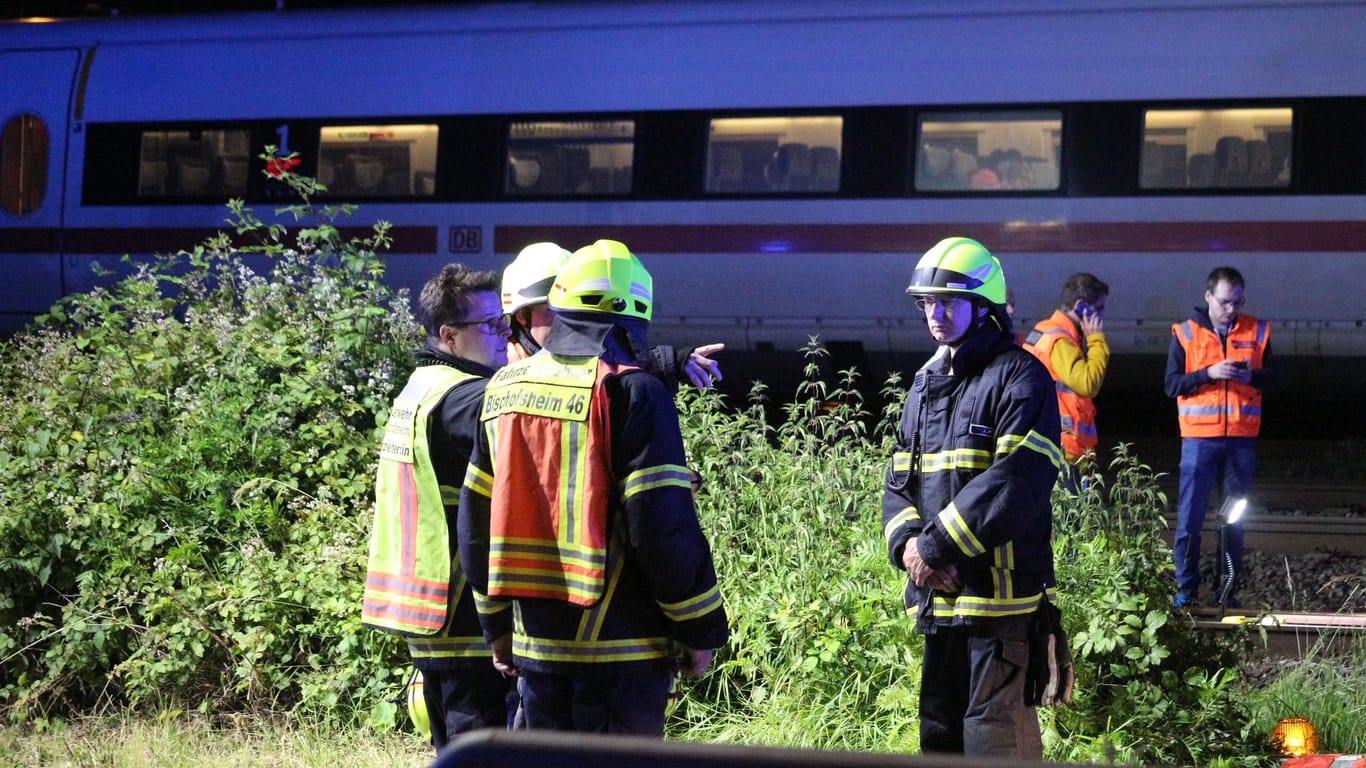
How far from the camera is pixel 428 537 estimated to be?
12.7ft

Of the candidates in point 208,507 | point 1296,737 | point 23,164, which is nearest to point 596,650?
point 1296,737

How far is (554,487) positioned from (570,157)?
913 centimetres

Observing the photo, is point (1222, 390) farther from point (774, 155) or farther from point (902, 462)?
point (774, 155)

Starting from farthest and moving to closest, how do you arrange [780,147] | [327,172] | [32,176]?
[32,176] < [327,172] < [780,147]

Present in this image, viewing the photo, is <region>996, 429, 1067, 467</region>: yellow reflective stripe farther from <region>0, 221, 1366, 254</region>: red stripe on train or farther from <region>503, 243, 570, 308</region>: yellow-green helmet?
<region>0, 221, 1366, 254</region>: red stripe on train

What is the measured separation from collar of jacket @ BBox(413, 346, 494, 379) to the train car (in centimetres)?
769

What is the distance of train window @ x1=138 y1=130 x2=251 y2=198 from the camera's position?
13.2 metres

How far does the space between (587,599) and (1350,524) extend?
6.59m

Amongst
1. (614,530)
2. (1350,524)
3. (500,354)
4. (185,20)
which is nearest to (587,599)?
(614,530)

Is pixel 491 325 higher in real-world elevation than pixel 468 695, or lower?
higher

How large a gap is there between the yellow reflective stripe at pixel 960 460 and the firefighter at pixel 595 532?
0.94 meters

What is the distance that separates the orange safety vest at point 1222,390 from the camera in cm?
766

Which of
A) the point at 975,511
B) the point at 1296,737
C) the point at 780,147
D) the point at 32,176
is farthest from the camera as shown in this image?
the point at 32,176

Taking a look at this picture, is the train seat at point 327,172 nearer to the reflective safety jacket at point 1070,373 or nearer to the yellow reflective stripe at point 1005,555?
the reflective safety jacket at point 1070,373
